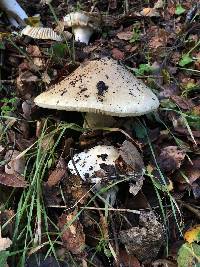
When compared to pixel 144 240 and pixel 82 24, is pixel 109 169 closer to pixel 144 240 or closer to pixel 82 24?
pixel 144 240

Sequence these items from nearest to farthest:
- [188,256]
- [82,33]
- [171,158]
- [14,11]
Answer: [188,256] → [171,158] → [82,33] → [14,11]

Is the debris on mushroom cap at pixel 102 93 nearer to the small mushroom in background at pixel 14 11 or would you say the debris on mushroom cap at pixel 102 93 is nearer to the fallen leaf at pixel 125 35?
the fallen leaf at pixel 125 35

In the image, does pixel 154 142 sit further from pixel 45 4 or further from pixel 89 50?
pixel 45 4

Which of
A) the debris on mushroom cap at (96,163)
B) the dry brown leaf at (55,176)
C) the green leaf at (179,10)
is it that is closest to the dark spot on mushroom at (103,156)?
the debris on mushroom cap at (96,163)

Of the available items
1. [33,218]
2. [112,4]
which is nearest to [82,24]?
[112,4]

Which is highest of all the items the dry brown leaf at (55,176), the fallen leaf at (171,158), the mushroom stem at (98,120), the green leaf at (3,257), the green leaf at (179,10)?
the green leaf at (179,10)

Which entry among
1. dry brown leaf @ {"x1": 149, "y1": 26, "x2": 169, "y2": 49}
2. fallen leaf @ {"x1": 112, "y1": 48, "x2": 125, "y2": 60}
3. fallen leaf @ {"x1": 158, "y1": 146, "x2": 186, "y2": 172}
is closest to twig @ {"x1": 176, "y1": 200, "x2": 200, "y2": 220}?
fallen leaf @ {"x1": 158, "y1": 146, "x2": 186, "y2": 172}

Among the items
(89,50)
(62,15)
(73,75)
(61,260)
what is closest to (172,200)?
(61,260)
